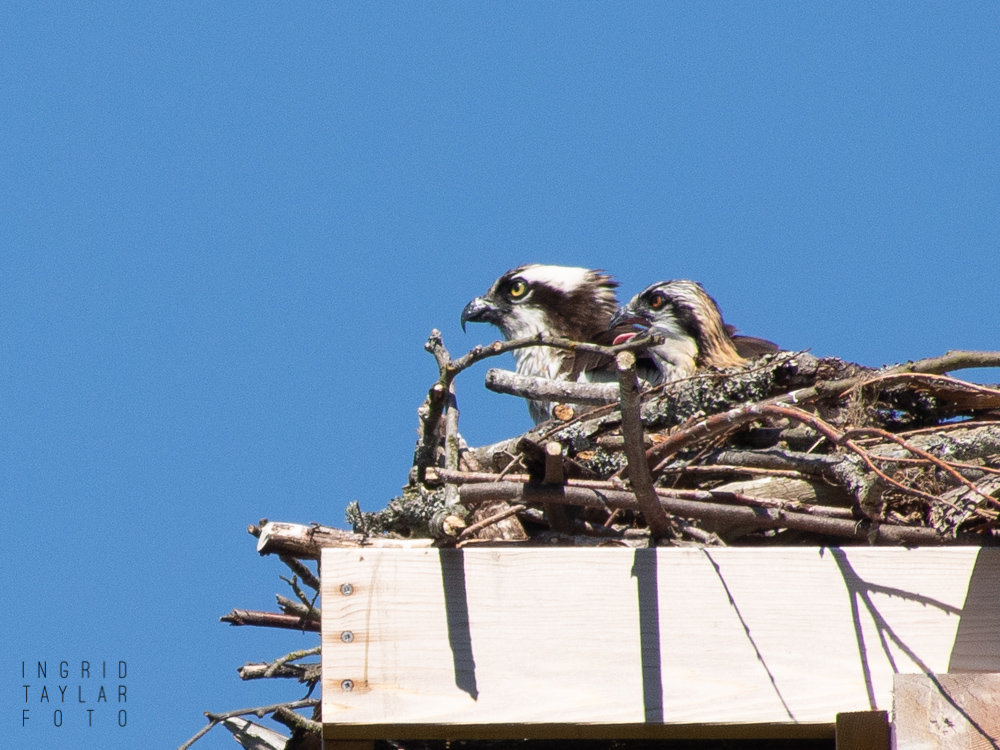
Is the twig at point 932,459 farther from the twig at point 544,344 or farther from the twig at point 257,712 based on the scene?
the twig at point 257,712

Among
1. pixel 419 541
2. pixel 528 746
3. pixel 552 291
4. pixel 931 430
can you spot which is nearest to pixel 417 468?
pixel 419 541

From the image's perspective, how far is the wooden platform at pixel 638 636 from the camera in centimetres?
244

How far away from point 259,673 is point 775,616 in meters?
1.37

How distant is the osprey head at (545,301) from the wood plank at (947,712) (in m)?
4.04

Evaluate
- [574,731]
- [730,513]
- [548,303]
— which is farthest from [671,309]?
[574,731]

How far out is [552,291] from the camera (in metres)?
6.35

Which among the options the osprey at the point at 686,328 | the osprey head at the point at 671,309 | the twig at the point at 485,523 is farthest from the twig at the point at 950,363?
the osprey head at the point at 671,309

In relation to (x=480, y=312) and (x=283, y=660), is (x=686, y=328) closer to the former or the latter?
(x=480, y=312)

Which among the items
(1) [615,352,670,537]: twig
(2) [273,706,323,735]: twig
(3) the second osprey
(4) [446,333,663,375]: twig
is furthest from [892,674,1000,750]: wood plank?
(3) the second osprey

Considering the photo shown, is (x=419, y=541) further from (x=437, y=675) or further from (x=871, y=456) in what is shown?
(x=871, y=456)

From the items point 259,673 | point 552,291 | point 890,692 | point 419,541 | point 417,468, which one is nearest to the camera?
point 890,692

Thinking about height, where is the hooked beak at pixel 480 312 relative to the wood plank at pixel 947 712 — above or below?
above

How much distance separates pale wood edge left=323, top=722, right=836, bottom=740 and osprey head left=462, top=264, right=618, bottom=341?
3.78m

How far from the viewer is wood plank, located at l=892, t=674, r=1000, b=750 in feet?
7.04
